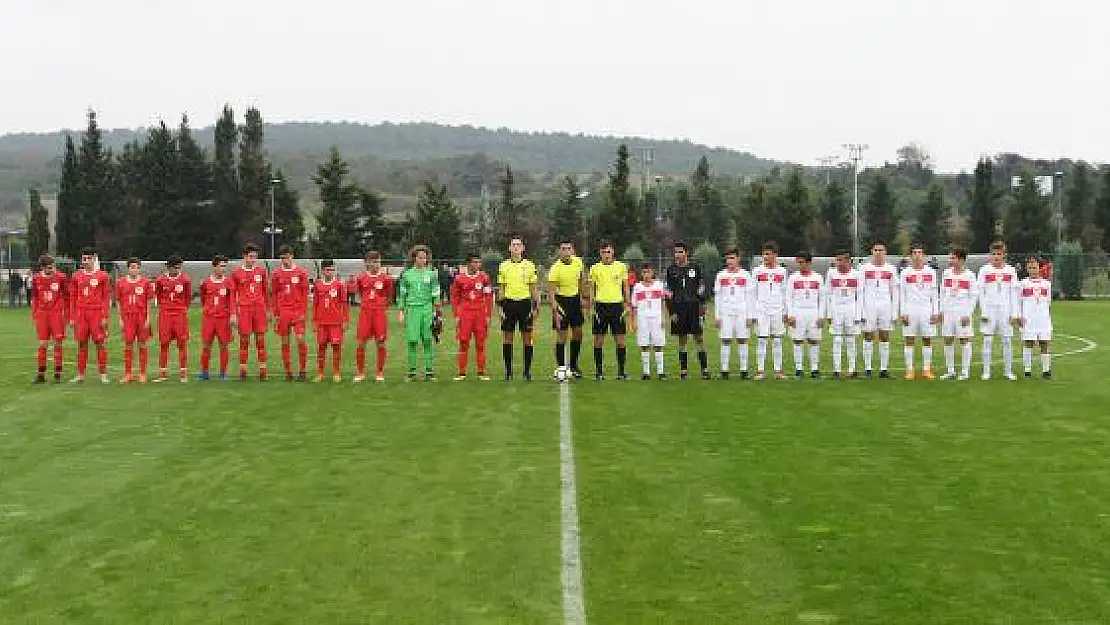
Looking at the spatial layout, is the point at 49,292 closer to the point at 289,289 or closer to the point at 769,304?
the point at 289,289

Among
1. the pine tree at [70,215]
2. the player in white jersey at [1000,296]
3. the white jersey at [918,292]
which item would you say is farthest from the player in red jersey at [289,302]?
the pine tree at [70,215]

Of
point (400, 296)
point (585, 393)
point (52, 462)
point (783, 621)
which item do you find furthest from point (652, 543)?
point (400, 296)

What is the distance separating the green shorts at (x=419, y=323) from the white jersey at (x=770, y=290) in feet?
16.6

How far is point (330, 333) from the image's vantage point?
19.0m

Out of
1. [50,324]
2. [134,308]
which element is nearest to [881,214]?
[134,308]

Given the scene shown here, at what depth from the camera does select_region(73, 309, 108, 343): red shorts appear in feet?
60.8

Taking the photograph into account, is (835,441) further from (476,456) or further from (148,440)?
(148,440)

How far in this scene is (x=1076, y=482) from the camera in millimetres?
10469

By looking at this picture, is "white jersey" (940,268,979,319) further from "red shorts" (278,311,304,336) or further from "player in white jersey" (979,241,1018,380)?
"red shorts" (278,311,304,336)

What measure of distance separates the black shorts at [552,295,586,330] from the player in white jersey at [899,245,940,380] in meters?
5.02

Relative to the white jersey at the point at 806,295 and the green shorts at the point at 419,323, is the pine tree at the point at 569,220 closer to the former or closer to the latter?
the white jersey at the point at 806,295

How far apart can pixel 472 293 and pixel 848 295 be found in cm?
583

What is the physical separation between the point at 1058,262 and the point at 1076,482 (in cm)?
4859

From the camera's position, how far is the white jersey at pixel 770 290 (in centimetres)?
1895
